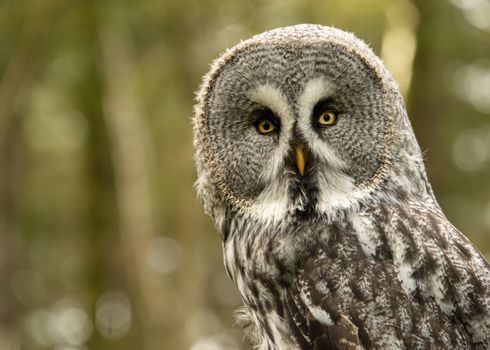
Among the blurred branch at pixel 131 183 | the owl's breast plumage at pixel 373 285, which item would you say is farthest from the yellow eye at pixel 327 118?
the blurred branch at pixel 131 183

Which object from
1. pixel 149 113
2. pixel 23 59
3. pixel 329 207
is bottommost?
pixel 329 207

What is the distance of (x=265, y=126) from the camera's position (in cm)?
366

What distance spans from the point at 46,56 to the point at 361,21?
2.89 m

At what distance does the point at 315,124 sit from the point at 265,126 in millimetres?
222

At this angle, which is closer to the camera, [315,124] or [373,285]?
[373,285]

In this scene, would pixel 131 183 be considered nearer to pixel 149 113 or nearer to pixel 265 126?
pixel 149 113

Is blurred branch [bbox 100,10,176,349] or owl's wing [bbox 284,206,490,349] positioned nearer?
owl's wing [bbox 284,206,490,349]

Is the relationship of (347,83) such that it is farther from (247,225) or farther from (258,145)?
(247,225)

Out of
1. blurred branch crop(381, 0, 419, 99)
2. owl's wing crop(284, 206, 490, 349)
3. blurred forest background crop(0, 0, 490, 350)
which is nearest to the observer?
owl's wing crop(284, 206, 490, 349)

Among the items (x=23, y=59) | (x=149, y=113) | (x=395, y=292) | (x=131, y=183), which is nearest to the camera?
(x=395, y=292)

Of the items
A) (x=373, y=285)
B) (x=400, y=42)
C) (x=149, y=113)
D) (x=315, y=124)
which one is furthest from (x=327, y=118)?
(x=149, y=113)

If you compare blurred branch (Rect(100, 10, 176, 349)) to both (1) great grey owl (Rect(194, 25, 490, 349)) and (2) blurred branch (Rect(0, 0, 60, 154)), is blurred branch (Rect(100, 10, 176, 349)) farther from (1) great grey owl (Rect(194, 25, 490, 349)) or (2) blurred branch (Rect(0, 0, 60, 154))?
(1) great grey owl (Rect(194, 25, 490, 349))

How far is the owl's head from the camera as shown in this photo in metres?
3.54

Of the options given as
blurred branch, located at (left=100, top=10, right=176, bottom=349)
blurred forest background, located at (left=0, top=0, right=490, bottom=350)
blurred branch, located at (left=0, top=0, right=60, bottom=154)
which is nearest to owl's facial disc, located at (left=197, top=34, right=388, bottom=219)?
blurred forest background, located at (left=0, top=0, right=490, bottom=350)
